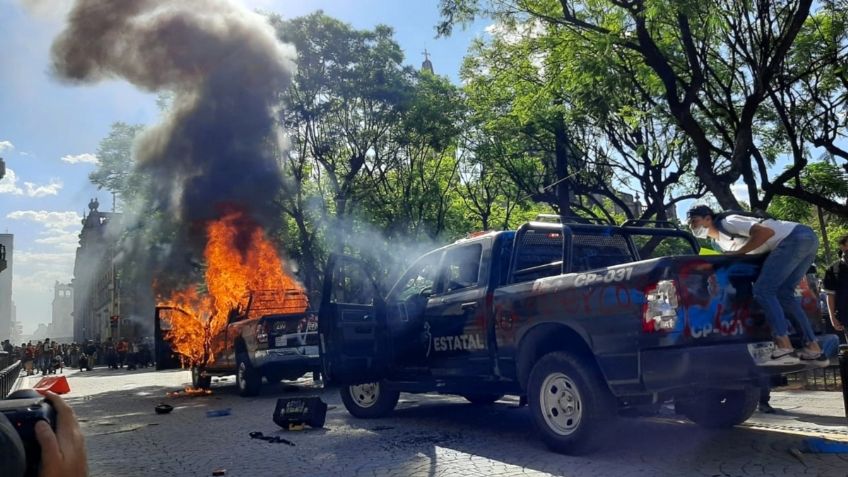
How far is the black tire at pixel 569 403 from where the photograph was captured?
5.23m

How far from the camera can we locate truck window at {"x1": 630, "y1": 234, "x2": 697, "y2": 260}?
7332 mm

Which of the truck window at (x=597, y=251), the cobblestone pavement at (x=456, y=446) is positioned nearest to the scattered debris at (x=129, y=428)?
the cobblestone pavement at (x=456, y=446)

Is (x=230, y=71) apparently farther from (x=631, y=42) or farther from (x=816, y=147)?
(x=816, y=147)

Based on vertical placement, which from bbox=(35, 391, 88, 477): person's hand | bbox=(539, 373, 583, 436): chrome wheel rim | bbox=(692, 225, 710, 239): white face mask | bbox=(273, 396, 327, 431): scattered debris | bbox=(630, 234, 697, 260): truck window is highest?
bbox=(630, 234, 697, 260): truck window

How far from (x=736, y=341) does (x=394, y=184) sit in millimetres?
19543

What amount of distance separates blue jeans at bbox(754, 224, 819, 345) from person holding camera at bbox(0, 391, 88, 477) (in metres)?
4.83

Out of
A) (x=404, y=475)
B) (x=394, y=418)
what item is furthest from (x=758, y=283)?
(x=394, y=418)

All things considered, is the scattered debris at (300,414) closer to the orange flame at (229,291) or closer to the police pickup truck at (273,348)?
the police pickup truck at (273,348)

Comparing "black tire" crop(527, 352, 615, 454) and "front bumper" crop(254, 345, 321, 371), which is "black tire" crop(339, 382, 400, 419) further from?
"front bumper" crop(254, 345, 321, 371)

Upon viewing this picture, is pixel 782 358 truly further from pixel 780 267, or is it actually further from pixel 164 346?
pixel 164 346

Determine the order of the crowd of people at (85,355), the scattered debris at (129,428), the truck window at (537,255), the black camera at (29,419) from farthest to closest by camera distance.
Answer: the crowd of people at (85,355) < the scattered debris at (129,428) < the truck window at (537,255) < the black camera at (29,419)

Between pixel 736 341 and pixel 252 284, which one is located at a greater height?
pixel 252 284

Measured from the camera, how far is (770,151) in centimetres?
1708

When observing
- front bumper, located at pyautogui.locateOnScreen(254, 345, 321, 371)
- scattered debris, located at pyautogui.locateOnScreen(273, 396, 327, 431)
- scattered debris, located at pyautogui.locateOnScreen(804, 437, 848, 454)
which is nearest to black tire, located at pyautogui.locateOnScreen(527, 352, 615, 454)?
scattered debris, located at pyautogui.locateOnScreen(804, 437, 848, 454)
